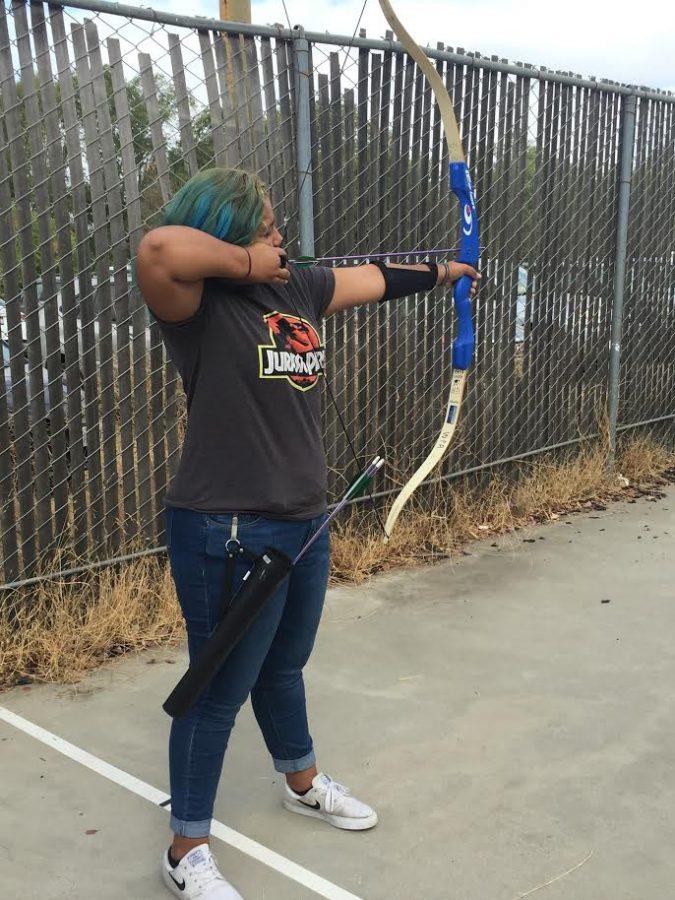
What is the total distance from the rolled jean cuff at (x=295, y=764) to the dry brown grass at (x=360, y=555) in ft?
4.30

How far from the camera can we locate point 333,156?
500cm

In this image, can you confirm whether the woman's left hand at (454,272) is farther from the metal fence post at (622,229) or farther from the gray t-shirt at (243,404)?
the metal fence post at (622,229)

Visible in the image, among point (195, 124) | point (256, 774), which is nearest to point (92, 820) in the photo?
point (256, 774)

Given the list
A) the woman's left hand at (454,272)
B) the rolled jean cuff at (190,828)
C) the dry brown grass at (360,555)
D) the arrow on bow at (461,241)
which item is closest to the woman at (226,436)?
the rolled jean cuff at (190,828)

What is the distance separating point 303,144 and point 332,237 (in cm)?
51

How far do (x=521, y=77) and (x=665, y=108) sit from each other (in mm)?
1784

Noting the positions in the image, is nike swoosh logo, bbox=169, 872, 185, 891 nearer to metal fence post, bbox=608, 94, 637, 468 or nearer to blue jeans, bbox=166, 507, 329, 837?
blue jeans, bbox=166, 507, 329, 837

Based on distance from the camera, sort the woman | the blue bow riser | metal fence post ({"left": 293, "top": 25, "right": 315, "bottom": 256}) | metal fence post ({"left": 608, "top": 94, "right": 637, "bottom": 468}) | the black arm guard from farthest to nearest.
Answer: metal fence post ({"left": 608, "top": 94, "right": 637, "bottom": 468}) < metal fence post ({"left": 293, "top": 25, "right": 315, "bottom": 256}) < the blue bow riser < the black arm guard < the woman

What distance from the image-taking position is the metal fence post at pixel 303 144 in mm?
4691

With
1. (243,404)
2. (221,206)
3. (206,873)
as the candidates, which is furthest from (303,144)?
(206,873)

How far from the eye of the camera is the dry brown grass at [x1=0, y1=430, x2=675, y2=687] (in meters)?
4.03

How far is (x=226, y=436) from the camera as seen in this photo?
2.48m

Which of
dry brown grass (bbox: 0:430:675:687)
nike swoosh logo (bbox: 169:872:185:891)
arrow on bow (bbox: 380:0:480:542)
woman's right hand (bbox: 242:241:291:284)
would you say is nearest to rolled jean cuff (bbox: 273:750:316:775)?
nike swoosh logo (bbox: 169:872:185:891)

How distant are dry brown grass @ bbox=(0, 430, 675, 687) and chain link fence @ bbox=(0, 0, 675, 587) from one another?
0.50 feet
